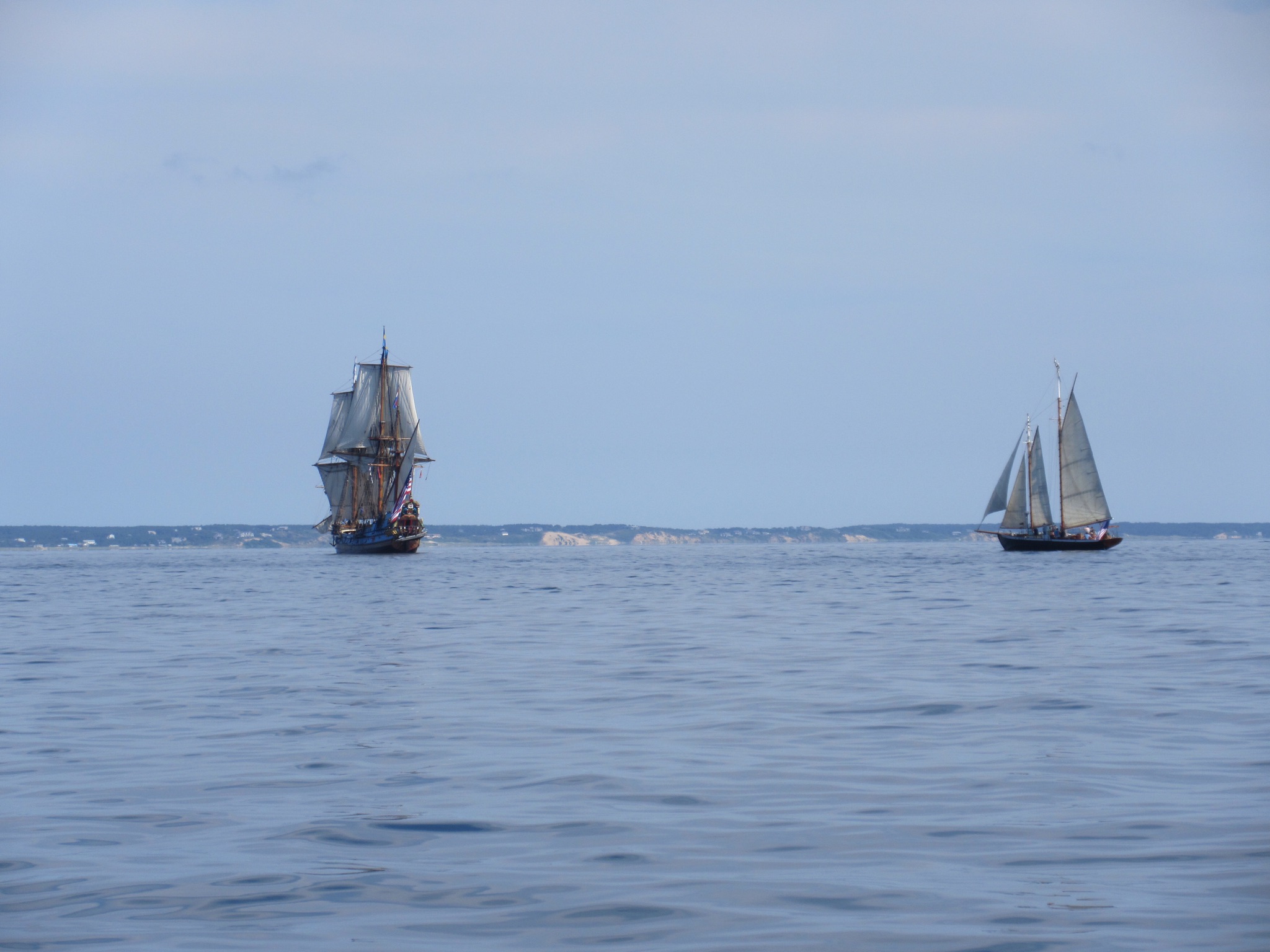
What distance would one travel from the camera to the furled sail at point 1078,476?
10062cm

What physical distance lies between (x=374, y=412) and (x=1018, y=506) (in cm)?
7408

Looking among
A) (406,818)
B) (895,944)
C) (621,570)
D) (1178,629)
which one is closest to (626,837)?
(406,818)

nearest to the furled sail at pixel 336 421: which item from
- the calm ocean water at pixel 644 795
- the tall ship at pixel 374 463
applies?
the tall ship at pixel 374 463

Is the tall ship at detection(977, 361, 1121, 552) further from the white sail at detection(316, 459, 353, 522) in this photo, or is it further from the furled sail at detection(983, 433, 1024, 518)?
the white sail at detection(316, 459, 353, 522)

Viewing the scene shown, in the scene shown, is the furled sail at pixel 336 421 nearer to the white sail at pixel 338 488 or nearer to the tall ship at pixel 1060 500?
the white sail at pixel 338 488

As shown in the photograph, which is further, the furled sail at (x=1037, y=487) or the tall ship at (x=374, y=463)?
the tall ship at (x=374, y=463)

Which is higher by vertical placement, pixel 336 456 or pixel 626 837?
pixel 336 456

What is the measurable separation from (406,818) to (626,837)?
6.57ft

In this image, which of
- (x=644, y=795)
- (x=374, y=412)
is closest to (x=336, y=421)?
(x=374, y=412)

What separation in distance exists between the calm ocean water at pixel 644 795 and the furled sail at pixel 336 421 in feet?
409

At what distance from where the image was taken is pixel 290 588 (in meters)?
64.9

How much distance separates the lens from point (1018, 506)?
111m

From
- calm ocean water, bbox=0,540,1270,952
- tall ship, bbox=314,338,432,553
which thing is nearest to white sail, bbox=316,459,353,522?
tall ship, bbox=314,338,432,553

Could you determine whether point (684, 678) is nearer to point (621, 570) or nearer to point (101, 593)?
point (101, 593)
